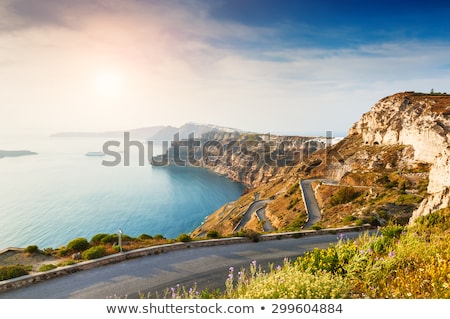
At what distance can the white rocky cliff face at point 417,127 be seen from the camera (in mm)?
31391

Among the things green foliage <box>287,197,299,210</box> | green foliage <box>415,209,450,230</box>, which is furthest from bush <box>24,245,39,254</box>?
green foliage <box>287,197,299,210</box>

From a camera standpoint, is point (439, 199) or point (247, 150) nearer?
point (439, 199)

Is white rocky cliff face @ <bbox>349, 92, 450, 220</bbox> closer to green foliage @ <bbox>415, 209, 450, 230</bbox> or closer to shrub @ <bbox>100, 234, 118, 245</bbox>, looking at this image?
green foliage @ <bbox>415, 209, 450, 230</bbox>

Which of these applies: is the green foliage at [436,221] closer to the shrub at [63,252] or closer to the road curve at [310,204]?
the shrub at [63,252]

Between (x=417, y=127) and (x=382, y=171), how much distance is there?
15.2 meters

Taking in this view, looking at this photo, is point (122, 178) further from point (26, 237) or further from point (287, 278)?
Answer: point (287, 278)

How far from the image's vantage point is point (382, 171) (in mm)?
48531

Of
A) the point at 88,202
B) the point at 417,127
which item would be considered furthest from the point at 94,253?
the point at 88,202

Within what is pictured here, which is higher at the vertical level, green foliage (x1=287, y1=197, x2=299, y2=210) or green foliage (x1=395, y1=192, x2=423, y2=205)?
green foliage (x1=395, y1=192, x2=423, y2=205)

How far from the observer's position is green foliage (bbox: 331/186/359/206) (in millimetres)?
41625

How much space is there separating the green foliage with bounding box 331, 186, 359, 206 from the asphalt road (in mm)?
30789

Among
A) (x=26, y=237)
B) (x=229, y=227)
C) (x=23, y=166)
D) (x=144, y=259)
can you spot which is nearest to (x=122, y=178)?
(x=23, y=166)

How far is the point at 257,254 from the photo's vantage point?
1317 centimetres

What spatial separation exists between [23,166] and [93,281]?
118 metres
